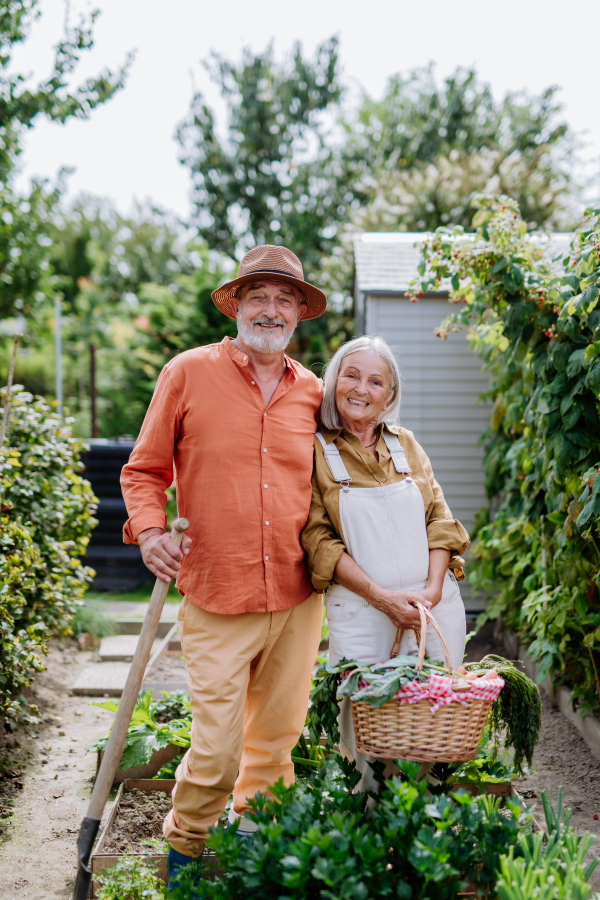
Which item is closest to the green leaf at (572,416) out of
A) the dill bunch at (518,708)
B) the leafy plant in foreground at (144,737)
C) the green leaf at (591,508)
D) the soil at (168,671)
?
the green leaf at (591,508)

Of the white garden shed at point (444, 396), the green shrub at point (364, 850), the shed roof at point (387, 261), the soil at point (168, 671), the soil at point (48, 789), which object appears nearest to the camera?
the green shrub at point (364, 850)

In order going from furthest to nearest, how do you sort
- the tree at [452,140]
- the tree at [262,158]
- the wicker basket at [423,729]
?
the tree at [262,158] < the tree at [452,140] < the wicker basket at [423,729]

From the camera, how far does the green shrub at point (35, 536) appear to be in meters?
3.52

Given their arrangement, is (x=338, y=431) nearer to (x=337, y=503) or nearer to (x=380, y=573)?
(x=337, y=503)

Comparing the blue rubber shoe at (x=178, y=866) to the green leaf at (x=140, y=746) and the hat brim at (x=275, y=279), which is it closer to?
the green leaf at (x=140, y=746)

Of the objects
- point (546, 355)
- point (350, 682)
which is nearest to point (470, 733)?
point (350, 682)

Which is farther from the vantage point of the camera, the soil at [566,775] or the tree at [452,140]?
the tree at [452,140]

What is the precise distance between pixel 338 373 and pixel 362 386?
0.13 metres

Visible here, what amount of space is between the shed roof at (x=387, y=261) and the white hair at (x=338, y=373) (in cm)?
351

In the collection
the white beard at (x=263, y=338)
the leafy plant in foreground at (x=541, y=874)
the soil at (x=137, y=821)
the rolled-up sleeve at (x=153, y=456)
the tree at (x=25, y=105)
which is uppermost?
the tree at (x=25, y=105)

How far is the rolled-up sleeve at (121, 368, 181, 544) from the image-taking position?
2.54 metres

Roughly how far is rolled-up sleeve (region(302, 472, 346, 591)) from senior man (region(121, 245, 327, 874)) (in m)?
0.04

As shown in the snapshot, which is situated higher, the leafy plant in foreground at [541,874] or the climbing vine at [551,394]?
the climbing vine at [551,394]

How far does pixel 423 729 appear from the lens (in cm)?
210
